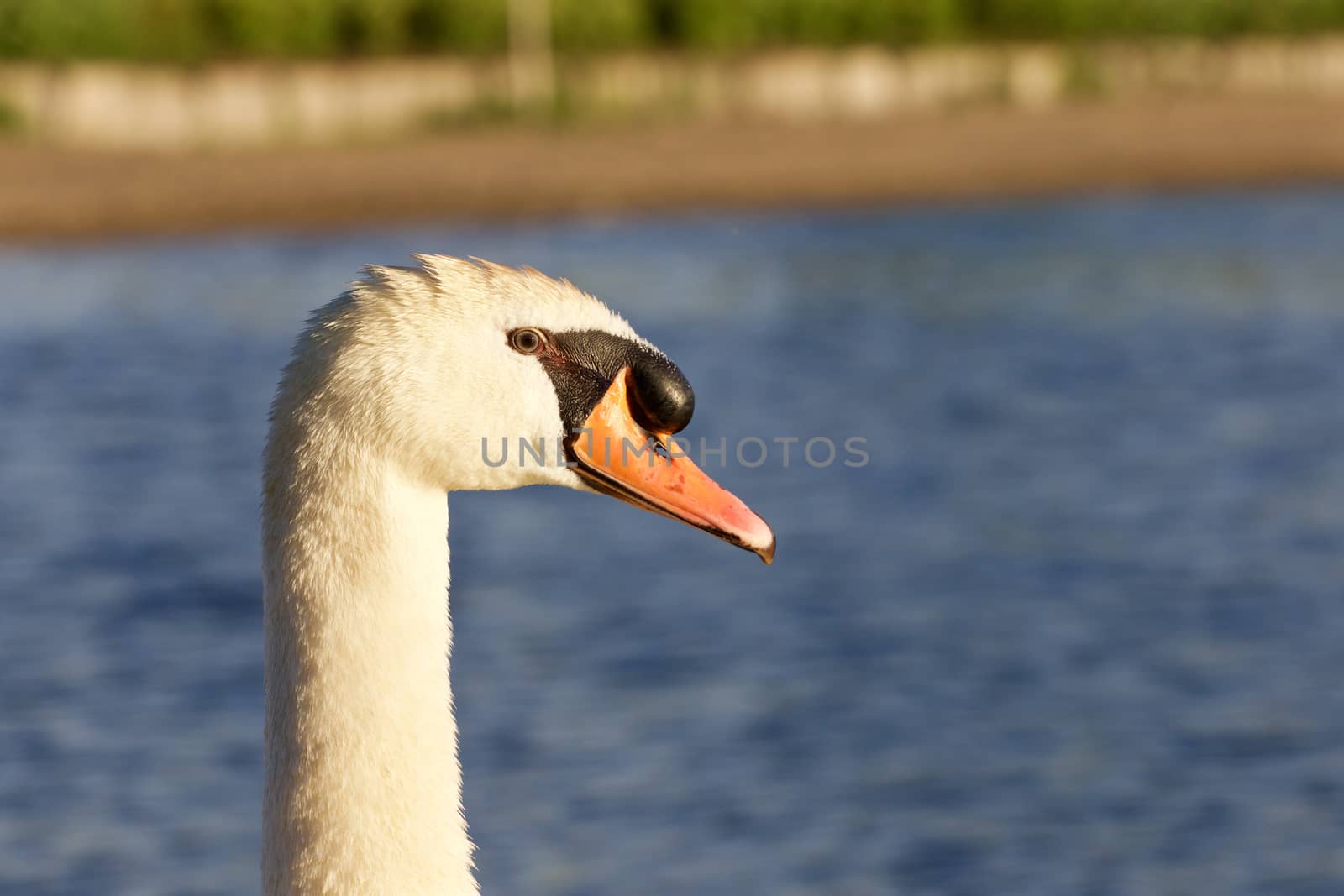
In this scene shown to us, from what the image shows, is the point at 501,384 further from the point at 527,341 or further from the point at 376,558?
the point at 376,558

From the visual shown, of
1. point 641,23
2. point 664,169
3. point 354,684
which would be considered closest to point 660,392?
point 354,684

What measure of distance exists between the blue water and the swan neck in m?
4.00

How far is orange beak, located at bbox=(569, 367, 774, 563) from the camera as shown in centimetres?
332

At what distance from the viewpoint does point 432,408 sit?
3.16 meters

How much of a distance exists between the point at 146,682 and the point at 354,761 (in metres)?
6.71

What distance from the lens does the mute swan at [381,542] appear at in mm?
3143

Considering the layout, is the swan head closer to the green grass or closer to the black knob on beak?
the black knob on beak

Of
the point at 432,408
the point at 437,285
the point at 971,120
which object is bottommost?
the point at 432,408

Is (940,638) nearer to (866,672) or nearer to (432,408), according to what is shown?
(866,672)

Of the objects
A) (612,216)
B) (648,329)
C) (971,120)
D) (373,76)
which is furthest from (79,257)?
(971,120)

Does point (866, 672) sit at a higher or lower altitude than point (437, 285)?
lower

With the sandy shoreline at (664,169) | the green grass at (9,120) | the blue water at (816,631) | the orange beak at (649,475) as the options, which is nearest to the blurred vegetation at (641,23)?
the green grass at (9,120)

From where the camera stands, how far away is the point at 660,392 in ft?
10.8

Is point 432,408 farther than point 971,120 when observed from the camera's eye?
No
